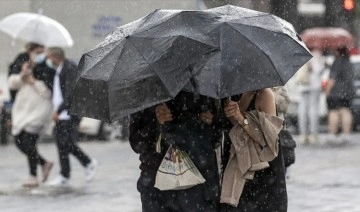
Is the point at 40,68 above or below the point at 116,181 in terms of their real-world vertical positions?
above

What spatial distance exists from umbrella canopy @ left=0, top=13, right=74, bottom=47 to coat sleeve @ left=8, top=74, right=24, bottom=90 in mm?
461

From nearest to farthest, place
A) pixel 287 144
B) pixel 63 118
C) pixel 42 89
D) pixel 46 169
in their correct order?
pixel 287 144 → pixel 63 118 → pixel 42 89 → pixel 46 169

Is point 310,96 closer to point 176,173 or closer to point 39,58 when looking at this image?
point 39,58

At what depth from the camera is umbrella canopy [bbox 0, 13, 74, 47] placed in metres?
12.4

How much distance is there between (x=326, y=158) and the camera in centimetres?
1581

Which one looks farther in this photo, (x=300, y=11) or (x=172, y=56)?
(x=300, y=11)

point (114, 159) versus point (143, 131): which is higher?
point (143, 131)

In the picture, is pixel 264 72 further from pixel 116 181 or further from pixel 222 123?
pixel 116 181

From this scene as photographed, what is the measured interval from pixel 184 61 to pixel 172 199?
885 mm

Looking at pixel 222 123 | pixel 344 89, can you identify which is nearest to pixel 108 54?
pixel 222 123

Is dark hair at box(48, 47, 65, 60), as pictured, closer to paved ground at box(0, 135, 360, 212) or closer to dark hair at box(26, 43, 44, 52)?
dark hair at box(26, 43, 44, 52)

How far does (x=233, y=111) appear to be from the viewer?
20.1ft

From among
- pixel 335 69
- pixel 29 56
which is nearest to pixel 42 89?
pixel 29 56

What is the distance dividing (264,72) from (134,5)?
1545cm
